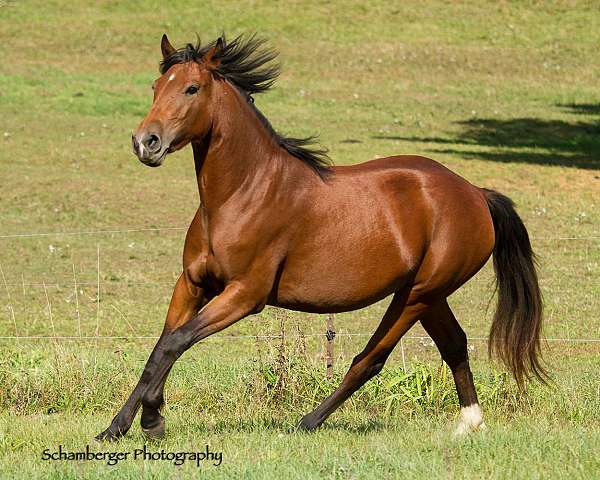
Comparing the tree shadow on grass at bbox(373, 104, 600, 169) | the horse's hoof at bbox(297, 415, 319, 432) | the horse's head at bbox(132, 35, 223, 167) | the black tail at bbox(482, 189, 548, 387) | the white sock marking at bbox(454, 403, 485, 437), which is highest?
the horse's head at bbox(132, 35, 223, 167)

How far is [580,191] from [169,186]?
21.9ft

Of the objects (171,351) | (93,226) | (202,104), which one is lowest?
(93,226)

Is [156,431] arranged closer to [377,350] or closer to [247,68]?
[377,350]

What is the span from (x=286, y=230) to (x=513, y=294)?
186cm

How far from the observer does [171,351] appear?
6324mm

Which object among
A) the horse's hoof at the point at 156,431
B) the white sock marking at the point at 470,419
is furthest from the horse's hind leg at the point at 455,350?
the horse's hoof at the point at 156,431

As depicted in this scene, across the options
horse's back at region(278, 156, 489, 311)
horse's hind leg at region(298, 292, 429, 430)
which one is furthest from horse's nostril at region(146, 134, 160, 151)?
horse's hind leg at region(298, 292, 429, 430)

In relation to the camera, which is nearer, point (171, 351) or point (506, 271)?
point (171, 351)

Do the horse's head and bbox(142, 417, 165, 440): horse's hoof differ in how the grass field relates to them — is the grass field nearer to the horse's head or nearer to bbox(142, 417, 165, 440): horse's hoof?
bbox(142, 417, 165, 440): horse's hoof

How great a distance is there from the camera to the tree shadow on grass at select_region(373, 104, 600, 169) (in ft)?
73.8

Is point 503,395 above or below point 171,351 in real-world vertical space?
below

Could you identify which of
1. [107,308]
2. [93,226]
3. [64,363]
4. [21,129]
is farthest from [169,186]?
[64,363]

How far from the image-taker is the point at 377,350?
7102mm

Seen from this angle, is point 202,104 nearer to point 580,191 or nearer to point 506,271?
point 506,271
